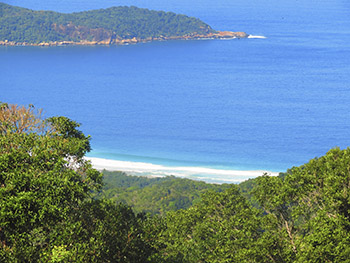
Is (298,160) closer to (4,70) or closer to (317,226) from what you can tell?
(317,226)

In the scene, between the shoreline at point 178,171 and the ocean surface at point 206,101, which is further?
the ocean surface at point 206,101

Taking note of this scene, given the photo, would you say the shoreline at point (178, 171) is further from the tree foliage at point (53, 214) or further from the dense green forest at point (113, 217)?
the tree foliage at point (53, 214)

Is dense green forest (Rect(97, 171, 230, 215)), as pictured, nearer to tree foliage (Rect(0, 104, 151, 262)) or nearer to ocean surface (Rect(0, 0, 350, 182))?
ocean surface (Rect(0, 0, 350, 182))

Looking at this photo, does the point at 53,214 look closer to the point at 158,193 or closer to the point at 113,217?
the point at 113,217

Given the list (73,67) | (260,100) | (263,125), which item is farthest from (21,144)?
(73,67)

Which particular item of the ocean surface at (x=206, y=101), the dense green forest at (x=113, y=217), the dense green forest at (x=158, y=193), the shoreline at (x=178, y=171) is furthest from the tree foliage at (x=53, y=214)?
the ocean surface at (x=206, y=101)
